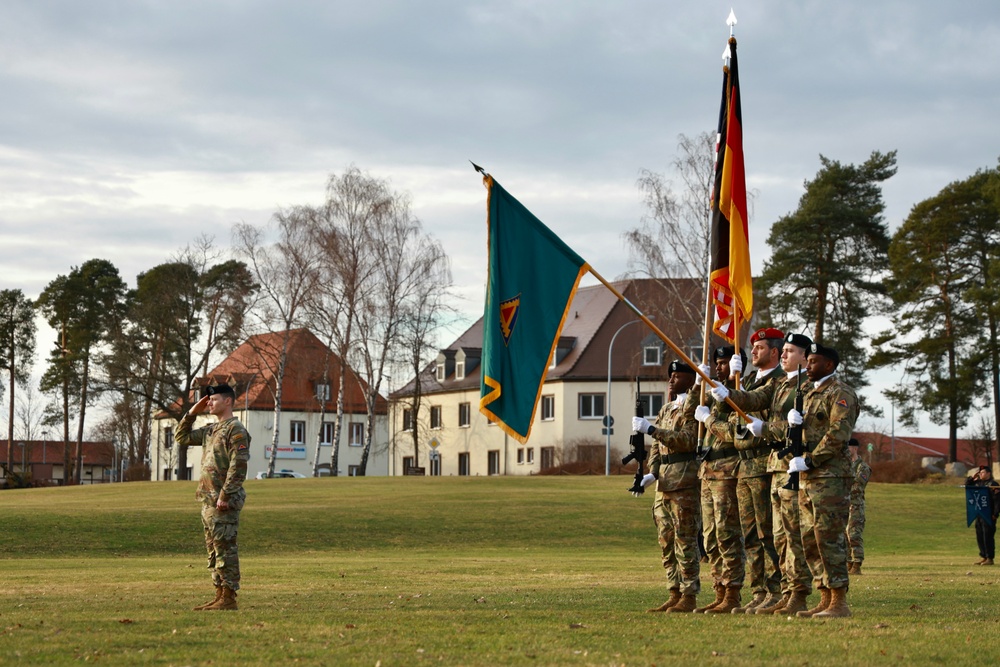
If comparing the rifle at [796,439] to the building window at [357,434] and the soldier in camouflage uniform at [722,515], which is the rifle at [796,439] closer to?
the soldier in camouflage uniform at [722,515]

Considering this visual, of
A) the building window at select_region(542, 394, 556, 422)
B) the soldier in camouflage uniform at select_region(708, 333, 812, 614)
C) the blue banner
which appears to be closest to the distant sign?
the building window at select_region(542, 394, 556, 422)

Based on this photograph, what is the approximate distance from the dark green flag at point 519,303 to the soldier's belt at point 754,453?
6.80 feet

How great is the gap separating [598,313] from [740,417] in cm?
7133

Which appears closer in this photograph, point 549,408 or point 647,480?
point 647,480

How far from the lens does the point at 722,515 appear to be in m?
12.7

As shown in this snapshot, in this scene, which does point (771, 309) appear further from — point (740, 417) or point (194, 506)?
point (740, 417)

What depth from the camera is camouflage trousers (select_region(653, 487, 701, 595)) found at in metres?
12.6

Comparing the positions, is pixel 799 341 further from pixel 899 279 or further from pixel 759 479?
pixel 899 279

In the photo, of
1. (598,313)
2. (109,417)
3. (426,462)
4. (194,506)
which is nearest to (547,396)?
(598,313)

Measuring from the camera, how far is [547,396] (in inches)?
3238

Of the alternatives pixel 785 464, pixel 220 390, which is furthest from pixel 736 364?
pixel 220 390

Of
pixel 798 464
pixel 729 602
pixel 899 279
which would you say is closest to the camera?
pixel 798 464

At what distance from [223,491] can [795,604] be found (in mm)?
5561

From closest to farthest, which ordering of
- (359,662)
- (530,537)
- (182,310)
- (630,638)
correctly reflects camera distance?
(359,662)
(630,638)
(530,537)
(182,310)
